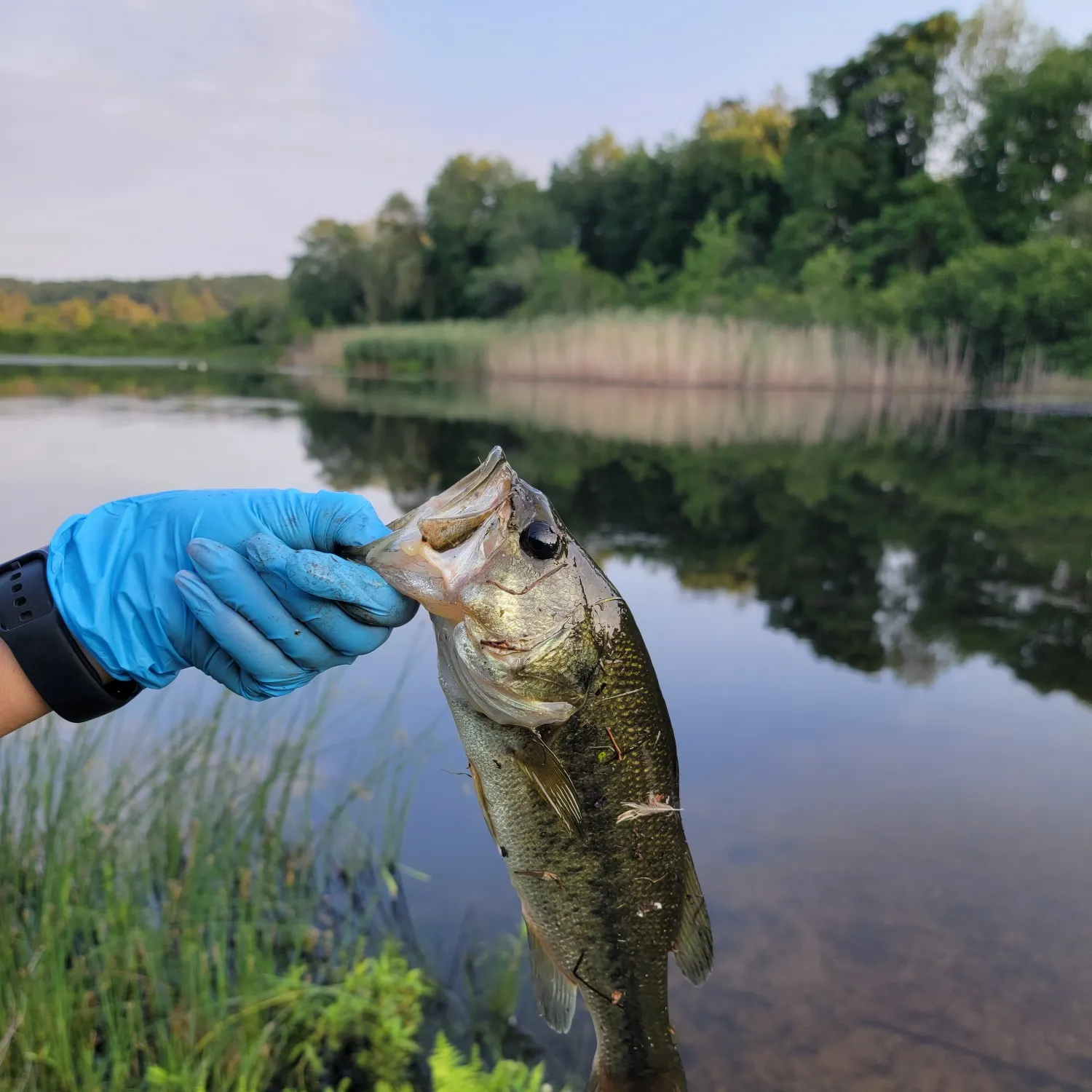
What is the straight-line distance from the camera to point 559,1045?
10.5ft

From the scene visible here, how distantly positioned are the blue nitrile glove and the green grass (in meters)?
1.15

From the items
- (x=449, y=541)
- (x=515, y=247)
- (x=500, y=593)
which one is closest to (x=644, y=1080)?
(x=500, y=593)

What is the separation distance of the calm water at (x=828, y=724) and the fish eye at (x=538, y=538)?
2.41 meters

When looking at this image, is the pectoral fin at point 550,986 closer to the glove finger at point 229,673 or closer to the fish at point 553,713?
the fish at point 553,713

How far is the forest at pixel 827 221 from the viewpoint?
30875 mm

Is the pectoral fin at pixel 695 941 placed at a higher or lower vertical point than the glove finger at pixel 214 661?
lower

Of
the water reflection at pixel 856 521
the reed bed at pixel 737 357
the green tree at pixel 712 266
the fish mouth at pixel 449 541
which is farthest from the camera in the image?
the green tree at pixel 712 266

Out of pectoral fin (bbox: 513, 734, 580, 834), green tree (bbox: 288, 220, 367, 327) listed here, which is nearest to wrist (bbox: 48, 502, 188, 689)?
pectoral fin (bbox: 513, 734, 580, 834)

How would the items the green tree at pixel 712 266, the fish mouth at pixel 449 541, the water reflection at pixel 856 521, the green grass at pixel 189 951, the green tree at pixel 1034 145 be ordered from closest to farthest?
1. the fish mouth at pixel 449 541
2. the green grass at pixel 189 951
3. the water reflection at pixel 856 521
4. the green tree at pixel 1034 145
5. the green tree at pixel 712 266

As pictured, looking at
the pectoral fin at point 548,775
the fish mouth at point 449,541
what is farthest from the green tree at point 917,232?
the pectoral fin at point 548,775

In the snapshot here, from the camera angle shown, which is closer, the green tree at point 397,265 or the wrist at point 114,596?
the wrist at point 114,596

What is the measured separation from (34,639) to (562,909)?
1259 millimetres

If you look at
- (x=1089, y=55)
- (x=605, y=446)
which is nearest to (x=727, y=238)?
(x=1089, y=55)

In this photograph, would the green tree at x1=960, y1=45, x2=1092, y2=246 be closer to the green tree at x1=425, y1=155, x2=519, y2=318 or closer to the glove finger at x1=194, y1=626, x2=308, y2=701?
the green tree at x1=425, y1=155, x2=519, y2=318
